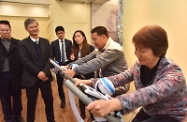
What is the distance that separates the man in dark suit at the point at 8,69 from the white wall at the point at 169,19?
207 centimetres

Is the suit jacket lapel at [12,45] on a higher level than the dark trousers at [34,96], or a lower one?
higher

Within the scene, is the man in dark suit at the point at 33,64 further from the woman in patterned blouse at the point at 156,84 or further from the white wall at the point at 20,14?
the white wall at the point at 20,14

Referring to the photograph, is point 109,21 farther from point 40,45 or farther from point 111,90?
point 111,90

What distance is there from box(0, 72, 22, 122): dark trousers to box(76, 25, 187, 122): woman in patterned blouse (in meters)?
2.15

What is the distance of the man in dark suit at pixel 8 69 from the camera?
241cm

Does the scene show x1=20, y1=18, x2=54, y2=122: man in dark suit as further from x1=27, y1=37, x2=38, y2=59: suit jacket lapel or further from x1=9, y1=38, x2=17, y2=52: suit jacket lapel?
x1=9, y1=38, x2=17, y2=52: suit jacket lapel

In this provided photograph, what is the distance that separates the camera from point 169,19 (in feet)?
7.45

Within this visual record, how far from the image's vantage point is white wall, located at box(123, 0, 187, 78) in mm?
2076

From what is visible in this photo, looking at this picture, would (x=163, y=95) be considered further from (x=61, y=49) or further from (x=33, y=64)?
(x=61, y=49)

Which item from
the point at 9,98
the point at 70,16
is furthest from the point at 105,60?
the point at 70,16

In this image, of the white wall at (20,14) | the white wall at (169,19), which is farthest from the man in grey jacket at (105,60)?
the white wall at (20,14)

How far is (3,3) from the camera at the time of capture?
23.3ft

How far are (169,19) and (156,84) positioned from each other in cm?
166

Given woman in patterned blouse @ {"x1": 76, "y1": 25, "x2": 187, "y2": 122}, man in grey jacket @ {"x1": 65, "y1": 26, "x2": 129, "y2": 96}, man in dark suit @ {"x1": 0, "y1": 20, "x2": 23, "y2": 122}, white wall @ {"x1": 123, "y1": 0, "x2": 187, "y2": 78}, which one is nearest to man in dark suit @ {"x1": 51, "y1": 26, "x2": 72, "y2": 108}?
man in dark suit @ {"x1": 0, "y1": 20, "x2": 23, "y2": 122}
